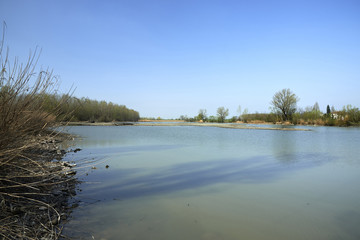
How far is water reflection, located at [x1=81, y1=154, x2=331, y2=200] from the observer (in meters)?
3.76

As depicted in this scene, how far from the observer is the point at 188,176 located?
186 inches

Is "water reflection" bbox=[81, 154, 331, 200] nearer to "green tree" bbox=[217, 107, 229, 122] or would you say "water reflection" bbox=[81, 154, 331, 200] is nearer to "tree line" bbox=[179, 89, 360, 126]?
"tree line" bbox=[179, 89, 360, 126]

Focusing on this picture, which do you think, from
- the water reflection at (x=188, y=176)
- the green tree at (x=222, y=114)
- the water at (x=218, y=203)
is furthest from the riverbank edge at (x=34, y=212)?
the green tree at (x=222, y=114)

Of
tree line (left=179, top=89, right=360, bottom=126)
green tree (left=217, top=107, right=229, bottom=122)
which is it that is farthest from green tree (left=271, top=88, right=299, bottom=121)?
green tree (left=217, top=107, right=229, bottom=122)

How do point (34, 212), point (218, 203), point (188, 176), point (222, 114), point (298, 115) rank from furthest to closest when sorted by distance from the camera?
point (222, 114) < point (298, 115) < point (188, 176) < point (218, 203) < point (34, 212)

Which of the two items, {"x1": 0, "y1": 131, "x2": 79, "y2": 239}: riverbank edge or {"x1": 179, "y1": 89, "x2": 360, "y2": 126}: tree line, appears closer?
{"x1": 0, "y1": 131, "x2": 79, "y2": 239}: riverbank edge

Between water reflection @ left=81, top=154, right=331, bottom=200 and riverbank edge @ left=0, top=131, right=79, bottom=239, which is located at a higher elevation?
riverbank edge @ left=0, top=131, right=79, bottom=239

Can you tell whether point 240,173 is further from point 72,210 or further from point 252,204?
point 72,210

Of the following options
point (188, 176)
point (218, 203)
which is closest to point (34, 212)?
point (218, 203)

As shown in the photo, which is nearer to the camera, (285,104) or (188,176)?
(188,176)

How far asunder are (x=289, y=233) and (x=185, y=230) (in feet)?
3.78

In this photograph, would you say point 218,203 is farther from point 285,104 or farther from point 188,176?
point 285,104

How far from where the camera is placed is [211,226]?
2.53 metres

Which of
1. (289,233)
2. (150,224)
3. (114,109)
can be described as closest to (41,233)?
(150,224)
